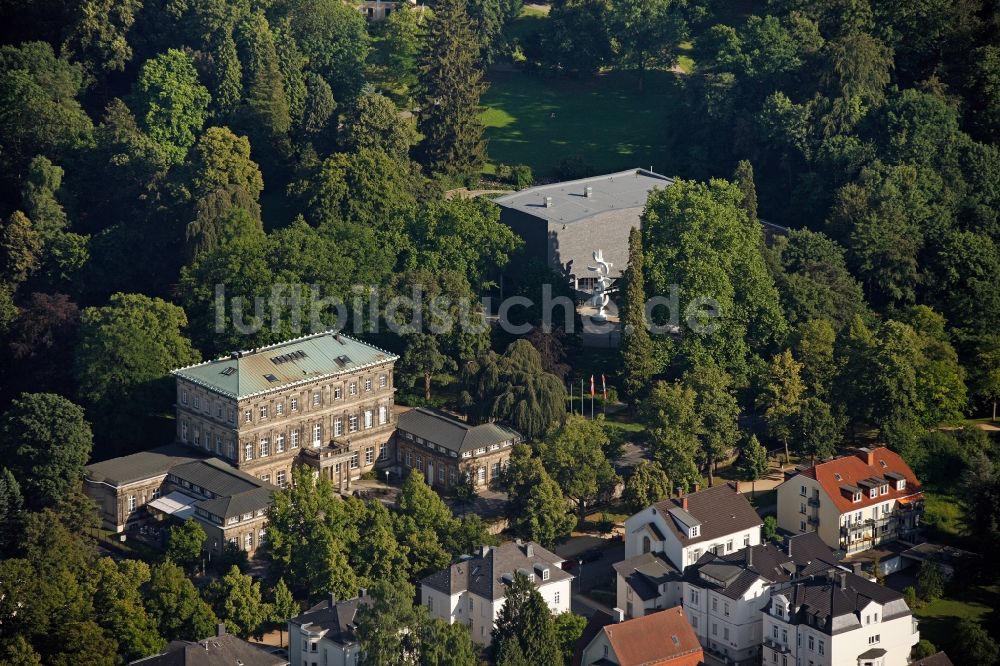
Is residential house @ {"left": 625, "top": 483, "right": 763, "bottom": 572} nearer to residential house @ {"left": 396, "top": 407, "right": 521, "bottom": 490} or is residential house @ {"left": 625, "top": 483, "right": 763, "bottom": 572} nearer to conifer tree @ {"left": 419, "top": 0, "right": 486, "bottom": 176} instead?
residential house @ {"left": 396, "top": 407, "right": 521, "bottom": 490}

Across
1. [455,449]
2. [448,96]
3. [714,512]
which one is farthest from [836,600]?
[448,96]

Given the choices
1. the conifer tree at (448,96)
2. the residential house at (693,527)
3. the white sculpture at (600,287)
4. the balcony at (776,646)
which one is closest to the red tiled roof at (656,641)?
the balcony at (776,646)

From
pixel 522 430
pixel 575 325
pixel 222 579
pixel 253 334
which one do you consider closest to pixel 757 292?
pixel 575 325

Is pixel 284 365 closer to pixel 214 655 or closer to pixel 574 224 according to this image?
pixel 214 655

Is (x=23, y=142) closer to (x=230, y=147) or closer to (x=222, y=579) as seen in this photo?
(x=230, y=147)

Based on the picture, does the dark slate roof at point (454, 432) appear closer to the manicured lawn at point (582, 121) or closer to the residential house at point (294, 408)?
the residential house at point (294, 408)

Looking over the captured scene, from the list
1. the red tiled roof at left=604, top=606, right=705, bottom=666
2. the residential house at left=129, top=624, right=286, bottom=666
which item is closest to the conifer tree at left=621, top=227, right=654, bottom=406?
the red tiled roof at left=604, top=606, right=705, bottom=666
